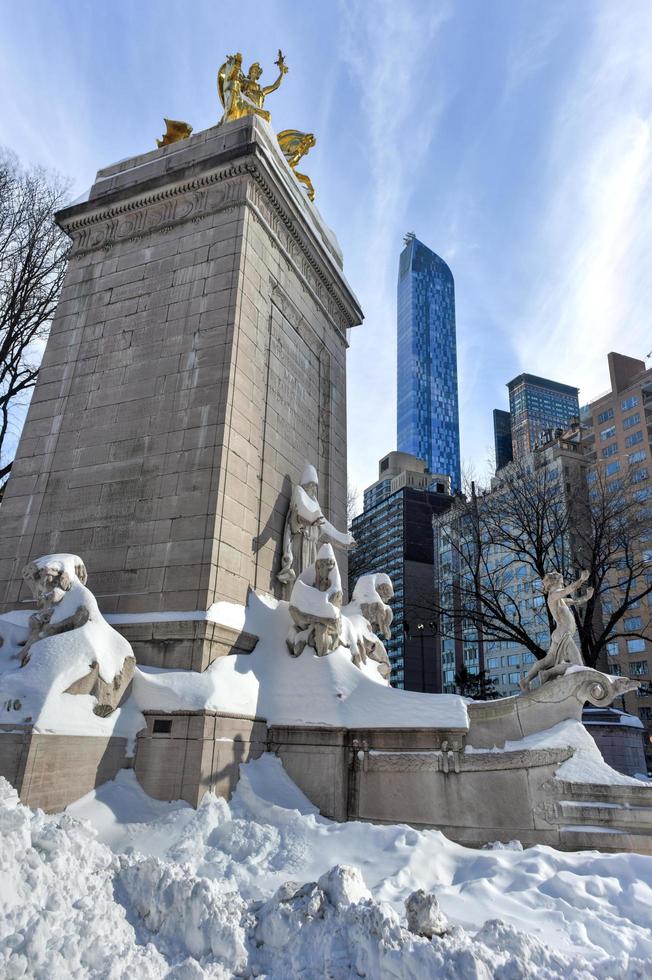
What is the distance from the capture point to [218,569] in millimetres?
9766

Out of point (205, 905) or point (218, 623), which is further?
point (218, 623)

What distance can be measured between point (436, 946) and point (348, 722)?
482 cm

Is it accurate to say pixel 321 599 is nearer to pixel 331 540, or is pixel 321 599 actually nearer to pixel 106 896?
pixel 331 540

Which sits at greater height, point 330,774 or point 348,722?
point 348,722

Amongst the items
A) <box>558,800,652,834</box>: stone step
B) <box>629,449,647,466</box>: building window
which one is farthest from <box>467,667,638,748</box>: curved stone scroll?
<box>629,449,647,466</box>: building window

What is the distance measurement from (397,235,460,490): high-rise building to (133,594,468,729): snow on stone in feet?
553

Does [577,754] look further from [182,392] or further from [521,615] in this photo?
[521,615]

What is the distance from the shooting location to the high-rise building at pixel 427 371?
596ft

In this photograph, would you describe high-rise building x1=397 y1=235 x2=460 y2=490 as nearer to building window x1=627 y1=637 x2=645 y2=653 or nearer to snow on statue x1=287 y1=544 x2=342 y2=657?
building window x1=627 y1=637 x2=645 y2=653

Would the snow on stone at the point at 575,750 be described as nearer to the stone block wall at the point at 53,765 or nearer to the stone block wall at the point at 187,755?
the stone block wall at the point at 187,755

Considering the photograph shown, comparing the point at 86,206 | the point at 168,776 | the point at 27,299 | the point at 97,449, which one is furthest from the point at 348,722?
the point at 27,299

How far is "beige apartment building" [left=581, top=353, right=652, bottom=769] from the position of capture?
205 feet

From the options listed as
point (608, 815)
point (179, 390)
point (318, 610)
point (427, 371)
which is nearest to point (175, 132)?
point (179, 390)

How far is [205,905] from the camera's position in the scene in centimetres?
482
